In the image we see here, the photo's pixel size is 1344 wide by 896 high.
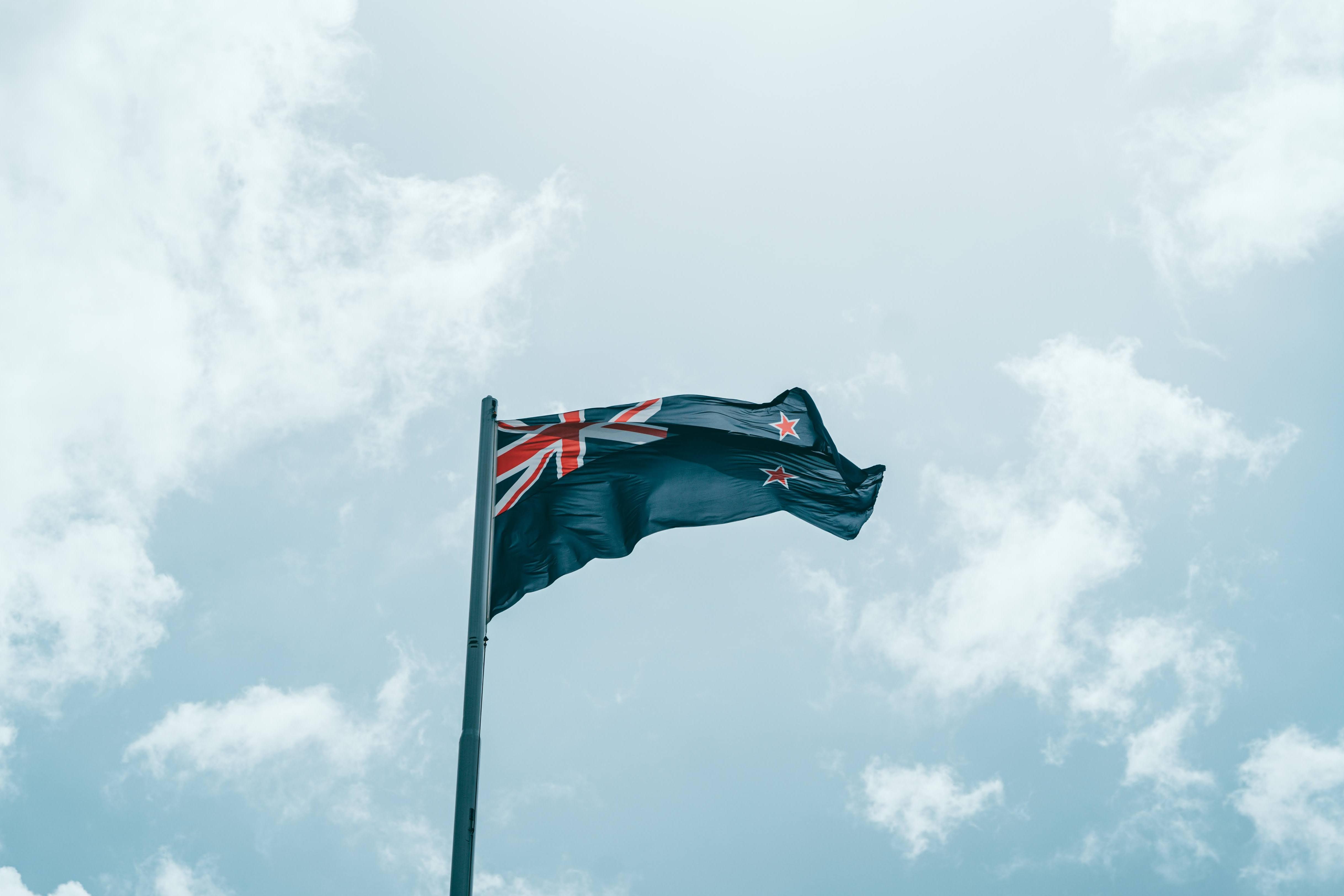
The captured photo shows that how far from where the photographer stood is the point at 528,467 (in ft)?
53.8

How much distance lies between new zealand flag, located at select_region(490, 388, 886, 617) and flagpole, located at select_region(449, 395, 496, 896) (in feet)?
2.30

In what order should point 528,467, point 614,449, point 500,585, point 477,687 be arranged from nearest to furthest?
point 477,687
point 500,585
point 528,467
point 614,449

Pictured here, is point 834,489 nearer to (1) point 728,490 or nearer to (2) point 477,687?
(1) point 728,490

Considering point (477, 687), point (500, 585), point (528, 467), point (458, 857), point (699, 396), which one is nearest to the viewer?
point (458, 857)

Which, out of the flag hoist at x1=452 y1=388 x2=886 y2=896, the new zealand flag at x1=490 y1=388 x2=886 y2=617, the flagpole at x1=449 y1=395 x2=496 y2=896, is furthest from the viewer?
the new zealand flag at x1=490 y1=388 x2=886 y2=617

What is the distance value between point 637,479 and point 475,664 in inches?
223

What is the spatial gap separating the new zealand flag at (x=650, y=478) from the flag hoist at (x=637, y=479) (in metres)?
0.02

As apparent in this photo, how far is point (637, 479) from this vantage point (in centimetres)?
1767

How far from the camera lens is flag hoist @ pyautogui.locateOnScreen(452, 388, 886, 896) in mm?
15672

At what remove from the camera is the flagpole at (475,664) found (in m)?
11.3

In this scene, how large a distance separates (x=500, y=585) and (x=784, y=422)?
20.9 feet

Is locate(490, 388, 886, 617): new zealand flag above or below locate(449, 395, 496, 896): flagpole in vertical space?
above

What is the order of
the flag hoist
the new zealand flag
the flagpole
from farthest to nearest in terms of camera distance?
the new zealand flag → the flag hoist → the flagpole

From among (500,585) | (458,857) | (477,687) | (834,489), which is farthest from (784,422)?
(458,857)
